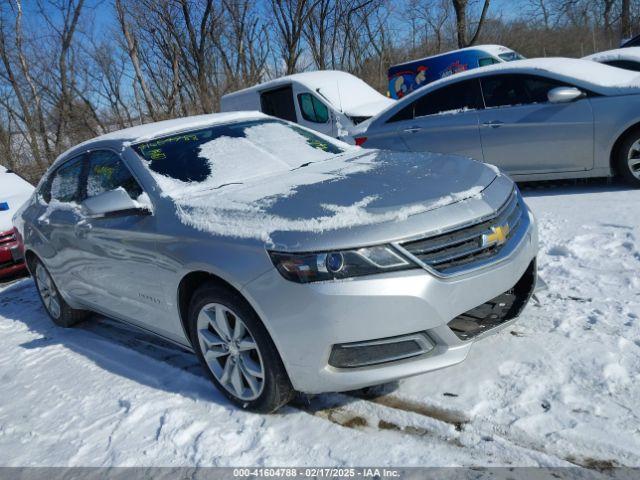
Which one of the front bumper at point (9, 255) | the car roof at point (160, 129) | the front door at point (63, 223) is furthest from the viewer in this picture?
the front bumper at point (9, 255)

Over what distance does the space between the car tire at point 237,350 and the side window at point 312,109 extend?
821 centimetres

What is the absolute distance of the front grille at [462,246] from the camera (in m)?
2.41

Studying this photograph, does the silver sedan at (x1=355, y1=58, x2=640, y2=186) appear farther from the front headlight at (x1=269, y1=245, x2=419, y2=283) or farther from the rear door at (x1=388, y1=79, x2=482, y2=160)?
the front headlight at (x1=269, y1=245, x2=419, y2=283)

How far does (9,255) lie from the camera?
6.55 metres

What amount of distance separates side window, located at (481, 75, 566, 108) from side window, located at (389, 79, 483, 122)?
5.0 inches

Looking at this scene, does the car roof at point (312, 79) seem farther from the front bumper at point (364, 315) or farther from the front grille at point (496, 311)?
the front bumper at point (364, 315)

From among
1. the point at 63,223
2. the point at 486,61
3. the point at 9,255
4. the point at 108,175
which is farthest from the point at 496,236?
the point at 486,61

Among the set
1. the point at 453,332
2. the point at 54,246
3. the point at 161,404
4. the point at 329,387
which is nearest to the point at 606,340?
the point at 453,332

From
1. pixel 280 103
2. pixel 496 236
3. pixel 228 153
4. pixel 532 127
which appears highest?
pixel 228 153

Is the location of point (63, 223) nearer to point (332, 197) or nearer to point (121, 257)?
point (121, 257)

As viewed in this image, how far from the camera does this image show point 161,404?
3129 mm

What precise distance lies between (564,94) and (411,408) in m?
4.18

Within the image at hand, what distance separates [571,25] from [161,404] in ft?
115

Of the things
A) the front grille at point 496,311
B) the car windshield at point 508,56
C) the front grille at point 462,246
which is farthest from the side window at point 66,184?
the car windshield at point 508,56
